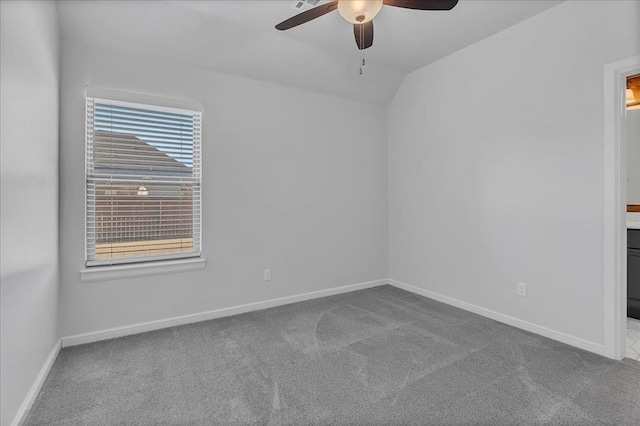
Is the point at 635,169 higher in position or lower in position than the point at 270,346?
higher

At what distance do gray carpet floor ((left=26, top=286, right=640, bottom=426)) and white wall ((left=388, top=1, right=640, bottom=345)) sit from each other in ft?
1.49

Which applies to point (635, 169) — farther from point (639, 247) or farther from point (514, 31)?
point (514, 31)

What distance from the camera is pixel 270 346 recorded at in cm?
256

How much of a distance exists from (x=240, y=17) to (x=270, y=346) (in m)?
2.78

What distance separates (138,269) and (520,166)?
A: 3607 mm

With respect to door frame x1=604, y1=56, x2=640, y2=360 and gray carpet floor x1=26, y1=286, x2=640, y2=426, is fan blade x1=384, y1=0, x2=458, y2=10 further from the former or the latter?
gray carpet floor x1=26, y1=286, x2=640, y2=426

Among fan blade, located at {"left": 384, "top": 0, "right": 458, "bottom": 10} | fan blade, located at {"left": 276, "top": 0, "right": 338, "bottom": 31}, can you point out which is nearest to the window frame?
fan blade, located at {"left": 276, "top": 0, "right": 338, "bottom": 31}

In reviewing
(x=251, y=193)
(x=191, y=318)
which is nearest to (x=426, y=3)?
(x=251, y=193)

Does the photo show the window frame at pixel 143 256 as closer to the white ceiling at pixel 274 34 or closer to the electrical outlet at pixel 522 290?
the white ceiling at pixel 274 34

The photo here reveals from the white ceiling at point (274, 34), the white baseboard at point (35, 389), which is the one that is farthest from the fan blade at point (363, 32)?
the white baseboard at point (35, 389)

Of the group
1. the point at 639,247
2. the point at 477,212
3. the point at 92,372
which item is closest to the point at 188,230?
the point at 92,372

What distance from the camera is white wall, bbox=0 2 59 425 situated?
60.2 inches

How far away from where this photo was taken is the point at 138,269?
285cm

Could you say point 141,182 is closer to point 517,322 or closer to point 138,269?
point 138,269
